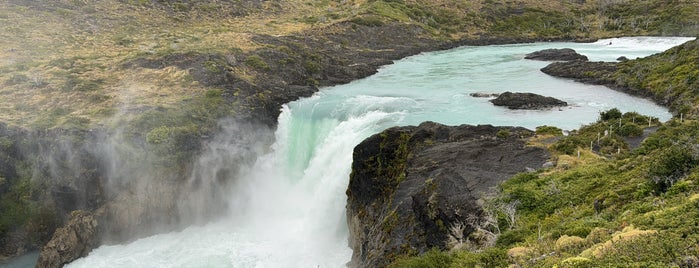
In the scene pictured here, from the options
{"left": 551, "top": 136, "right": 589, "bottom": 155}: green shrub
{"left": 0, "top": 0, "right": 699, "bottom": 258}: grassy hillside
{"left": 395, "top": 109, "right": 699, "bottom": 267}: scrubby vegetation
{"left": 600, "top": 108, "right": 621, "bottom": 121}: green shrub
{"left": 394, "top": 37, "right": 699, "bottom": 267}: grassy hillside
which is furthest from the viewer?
{"left": 0, "top": 0, "right": 699, "bottom": 258}: grassy hillside

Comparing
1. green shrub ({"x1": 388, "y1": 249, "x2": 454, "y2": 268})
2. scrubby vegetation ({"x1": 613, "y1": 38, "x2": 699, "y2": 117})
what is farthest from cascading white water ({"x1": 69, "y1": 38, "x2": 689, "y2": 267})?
green shrub ({"x1": 388, "y1": 249, "x2": 454, "y2": 268})

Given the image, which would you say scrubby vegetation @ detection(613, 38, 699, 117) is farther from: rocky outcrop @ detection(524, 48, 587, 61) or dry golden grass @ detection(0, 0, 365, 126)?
dry golden grass @ detection(0, 0, 365, 126)

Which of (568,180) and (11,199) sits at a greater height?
(568,180)

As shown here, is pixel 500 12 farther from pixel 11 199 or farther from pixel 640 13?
pixel 11 199

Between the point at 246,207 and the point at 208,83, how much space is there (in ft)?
56.1

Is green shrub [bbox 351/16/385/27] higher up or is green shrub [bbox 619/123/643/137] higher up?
green shrub [bbox 351/16/385/27]

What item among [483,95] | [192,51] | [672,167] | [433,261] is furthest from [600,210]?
[192,51]

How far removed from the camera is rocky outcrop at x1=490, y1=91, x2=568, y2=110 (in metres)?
47.9

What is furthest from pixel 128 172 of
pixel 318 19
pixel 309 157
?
pixel 318 19

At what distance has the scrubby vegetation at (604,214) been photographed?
40.3ft

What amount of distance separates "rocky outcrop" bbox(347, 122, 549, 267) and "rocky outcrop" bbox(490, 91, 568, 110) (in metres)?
14.3

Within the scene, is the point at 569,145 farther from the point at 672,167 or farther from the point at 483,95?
the point at 483,95

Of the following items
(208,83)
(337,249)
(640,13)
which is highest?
(640,13)

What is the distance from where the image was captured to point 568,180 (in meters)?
23.1
